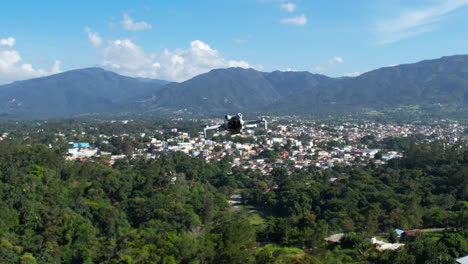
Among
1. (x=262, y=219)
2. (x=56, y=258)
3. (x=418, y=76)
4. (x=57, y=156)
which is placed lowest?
(x=262, y=219)

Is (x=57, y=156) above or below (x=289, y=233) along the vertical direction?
above

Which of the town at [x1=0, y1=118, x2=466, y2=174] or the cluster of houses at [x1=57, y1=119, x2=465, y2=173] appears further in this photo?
the town at [x1=0, y1=118, x2=466, y2=174]

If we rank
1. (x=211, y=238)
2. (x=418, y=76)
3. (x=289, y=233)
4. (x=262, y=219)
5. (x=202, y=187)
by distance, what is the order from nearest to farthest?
(x=211, y=238) → (x=289, y=233) → (x=262, y=219) → (x=202, y=187) → (x=418, y=76)

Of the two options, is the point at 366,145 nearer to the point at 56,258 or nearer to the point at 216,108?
the point at 56,258

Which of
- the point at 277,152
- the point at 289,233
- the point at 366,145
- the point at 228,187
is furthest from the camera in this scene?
the point at 366,145

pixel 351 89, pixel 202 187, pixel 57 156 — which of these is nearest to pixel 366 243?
pixel 202 187

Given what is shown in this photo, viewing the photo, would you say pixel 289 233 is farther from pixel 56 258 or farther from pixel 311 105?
pixel 311 105

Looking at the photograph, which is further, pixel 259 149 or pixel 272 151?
pixel 259 149

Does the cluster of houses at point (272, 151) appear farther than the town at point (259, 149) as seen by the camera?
No

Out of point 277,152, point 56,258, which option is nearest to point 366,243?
point 56,258

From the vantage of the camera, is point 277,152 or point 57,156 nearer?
point 57,156
